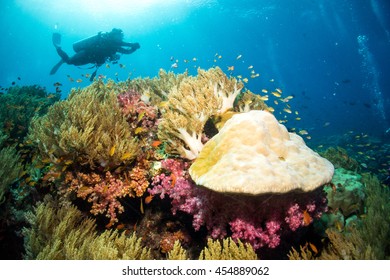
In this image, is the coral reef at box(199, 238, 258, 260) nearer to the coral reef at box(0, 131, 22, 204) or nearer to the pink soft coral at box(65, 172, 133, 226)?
the pink soft coral at box(65, 172, 133, 226)

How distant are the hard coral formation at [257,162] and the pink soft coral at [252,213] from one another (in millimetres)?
402

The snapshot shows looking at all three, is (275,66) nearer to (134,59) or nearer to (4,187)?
(134,59)

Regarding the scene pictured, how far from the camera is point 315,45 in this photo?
87.8 meters

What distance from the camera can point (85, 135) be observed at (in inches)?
153

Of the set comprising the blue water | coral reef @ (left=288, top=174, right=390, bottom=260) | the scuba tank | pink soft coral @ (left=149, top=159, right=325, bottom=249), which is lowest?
the blue water

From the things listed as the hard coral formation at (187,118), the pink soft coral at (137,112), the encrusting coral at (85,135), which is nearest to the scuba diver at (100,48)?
the pink soft coral at (137,112)

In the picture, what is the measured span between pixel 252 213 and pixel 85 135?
2982mm

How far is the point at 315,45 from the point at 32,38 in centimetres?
13458

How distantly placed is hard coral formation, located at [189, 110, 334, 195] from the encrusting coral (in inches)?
60.9

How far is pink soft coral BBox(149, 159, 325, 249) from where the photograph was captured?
125 inches

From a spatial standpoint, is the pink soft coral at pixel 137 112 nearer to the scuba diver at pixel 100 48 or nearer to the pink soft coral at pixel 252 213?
the pink soft coral at pixel 252 213

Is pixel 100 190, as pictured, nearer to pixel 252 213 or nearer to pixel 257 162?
pixel 252 213

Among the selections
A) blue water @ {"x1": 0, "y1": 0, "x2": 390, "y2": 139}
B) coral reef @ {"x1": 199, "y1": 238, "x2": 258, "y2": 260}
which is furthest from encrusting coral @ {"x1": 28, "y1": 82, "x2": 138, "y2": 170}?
blue water @ {"x1": 0, "y1": 0, "x2": 390, "y2": 139}
